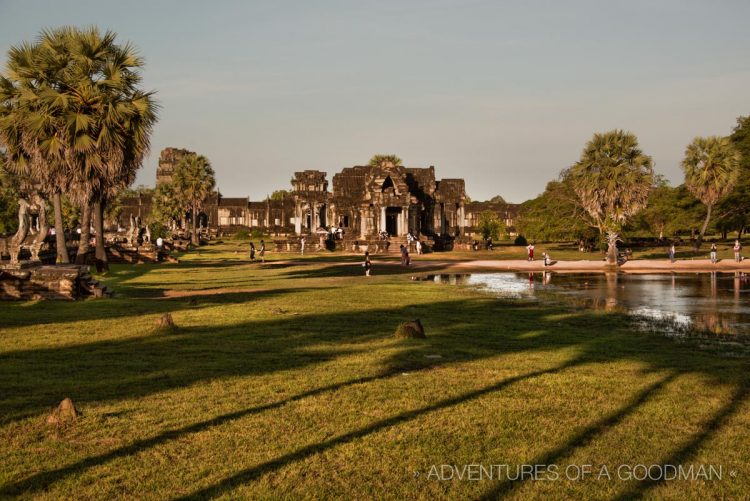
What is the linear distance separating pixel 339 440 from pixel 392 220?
68.3 metres

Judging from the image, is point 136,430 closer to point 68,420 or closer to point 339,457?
point 68,420

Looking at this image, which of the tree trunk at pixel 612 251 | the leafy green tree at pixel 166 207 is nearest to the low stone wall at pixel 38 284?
the tree trunk at pixel 612 251

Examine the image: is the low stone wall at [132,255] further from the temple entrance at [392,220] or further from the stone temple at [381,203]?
the temple entrance at [392,220]

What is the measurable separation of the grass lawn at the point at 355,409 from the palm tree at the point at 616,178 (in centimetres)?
3045

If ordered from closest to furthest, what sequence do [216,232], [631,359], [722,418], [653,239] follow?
[722,418], [631,359], [653,239], [216,232]

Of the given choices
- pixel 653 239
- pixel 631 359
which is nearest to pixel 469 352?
pixel 631 359

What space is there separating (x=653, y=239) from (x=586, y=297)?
6480 centimetres

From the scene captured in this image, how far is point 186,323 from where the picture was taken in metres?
15.8

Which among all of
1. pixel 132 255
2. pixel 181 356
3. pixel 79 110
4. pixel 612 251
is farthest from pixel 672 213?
pixel 181 356

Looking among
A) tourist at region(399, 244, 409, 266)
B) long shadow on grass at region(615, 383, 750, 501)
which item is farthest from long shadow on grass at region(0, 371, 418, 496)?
tourist at region(399, 244, 409, 266)

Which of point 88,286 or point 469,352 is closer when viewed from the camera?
point 469,352

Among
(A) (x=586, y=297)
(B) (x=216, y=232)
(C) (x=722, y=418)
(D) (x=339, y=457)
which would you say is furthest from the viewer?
(B) (x=216, y=232)

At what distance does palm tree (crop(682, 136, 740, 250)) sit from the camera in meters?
58.4

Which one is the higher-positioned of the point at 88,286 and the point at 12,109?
the point at 12,109
